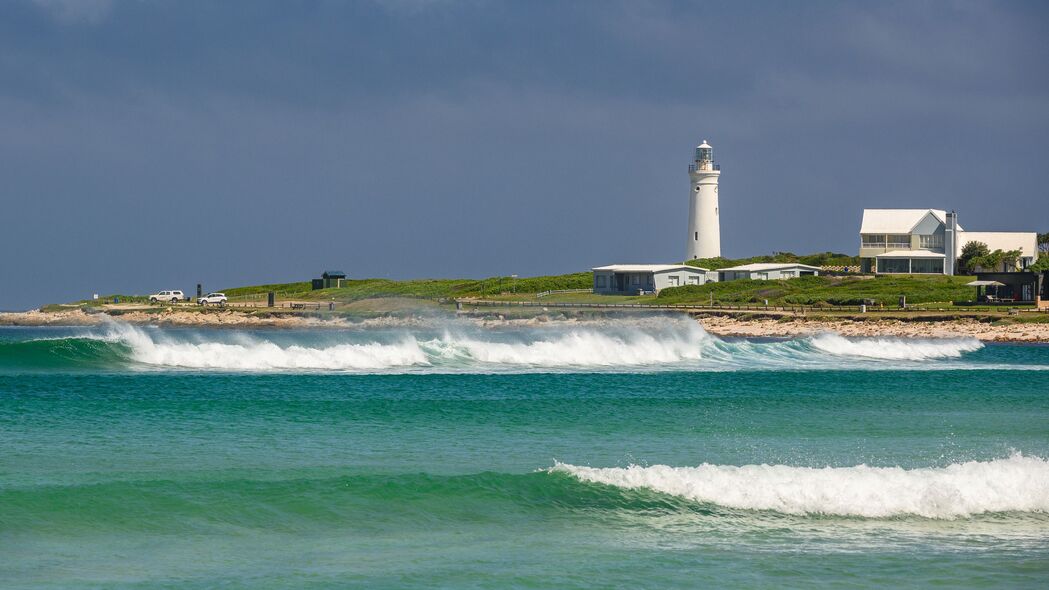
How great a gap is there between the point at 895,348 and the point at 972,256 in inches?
1335

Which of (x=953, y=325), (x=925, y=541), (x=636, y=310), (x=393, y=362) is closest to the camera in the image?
(x=925, y=541)

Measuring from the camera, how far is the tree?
242 ft

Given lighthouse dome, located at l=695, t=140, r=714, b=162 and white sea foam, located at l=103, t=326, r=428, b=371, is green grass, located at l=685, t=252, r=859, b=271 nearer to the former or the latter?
lighthouse dome, located at l=695, t=140, r=714, b=162

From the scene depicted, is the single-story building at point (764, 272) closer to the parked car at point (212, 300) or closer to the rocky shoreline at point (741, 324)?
the rocky shoreline at point (741, 324)

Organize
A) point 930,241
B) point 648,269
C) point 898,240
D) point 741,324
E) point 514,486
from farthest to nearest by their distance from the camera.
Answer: point 898,240
point 930,241
point 648,269
point 741,324
point 514,486

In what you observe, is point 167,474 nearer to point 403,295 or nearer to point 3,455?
point 3,455

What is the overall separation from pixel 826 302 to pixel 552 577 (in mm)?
55705

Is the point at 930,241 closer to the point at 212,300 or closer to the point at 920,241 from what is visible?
the point at 920,241

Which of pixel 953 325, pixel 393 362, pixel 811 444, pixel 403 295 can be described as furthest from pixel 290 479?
pixel 403 295

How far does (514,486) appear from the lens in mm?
13367

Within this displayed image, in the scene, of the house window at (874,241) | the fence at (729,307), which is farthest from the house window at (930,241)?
the fence at (729,307)

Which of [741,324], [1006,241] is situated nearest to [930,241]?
[1006,241]

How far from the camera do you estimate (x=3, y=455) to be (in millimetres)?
15078

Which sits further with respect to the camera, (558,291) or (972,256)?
(558,291)
